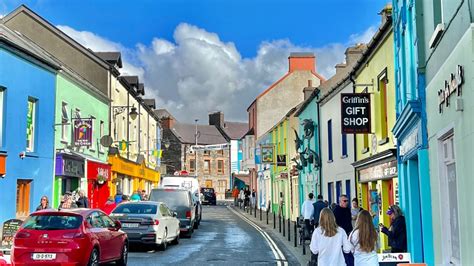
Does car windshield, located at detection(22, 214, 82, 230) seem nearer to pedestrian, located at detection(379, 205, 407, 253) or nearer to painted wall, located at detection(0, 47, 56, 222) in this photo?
pedestrian, located at detection(379, 205, 407, 253)

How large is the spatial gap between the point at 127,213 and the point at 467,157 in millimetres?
12874

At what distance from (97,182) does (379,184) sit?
1634 centimetres

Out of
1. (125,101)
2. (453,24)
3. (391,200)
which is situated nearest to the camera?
(453,24)

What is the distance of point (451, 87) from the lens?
23.3ft

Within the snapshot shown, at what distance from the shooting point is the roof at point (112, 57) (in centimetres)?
3173

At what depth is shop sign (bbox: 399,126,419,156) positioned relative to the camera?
10.4 metres

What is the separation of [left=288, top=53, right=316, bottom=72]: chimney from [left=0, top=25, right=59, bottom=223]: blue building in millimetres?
31480

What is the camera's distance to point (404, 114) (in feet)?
36.6

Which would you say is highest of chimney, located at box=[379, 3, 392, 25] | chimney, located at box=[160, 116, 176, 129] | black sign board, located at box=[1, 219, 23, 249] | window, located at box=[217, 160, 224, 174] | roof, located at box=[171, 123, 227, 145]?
chimney, located at box=[160, 116, 176, 129]

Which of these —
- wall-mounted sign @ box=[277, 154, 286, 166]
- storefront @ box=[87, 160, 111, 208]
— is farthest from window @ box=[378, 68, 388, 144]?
wall-mounted sign @ box=[277, 154, 286, 166]

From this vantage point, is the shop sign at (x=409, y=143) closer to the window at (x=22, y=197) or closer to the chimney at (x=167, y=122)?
the window at (x=22, y=197)

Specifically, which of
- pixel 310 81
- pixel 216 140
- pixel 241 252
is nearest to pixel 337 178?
pixel 241 252

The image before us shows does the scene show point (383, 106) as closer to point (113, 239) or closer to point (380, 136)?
point (380, 136)

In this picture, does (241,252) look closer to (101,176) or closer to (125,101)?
(101,176)
